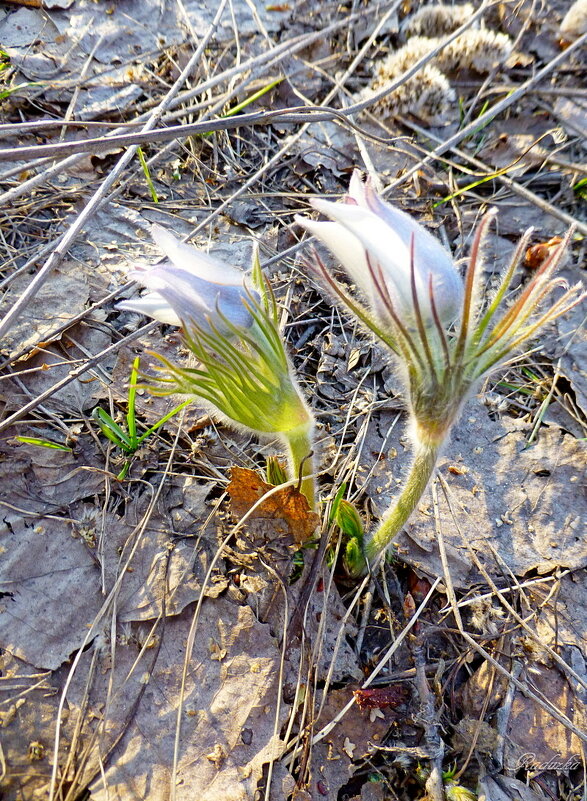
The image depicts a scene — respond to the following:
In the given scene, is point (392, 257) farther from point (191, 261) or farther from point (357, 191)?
point (191, 261)

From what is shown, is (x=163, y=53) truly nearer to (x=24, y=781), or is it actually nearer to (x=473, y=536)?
(x=473, y=536)

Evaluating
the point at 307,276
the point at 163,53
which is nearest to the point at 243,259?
the point at 307,276

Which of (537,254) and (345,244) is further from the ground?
(345,244)

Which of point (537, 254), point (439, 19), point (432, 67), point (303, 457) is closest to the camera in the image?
point (303, 457)

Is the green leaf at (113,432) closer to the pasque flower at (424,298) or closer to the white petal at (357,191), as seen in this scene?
the pasque flower at (424,298)

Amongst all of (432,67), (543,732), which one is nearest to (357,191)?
(543,732)

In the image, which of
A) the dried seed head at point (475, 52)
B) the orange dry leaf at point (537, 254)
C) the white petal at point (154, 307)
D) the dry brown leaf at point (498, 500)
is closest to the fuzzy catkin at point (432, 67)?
the dried seed head at point (475, 52)

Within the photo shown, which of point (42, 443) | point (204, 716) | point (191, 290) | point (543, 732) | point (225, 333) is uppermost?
point (191, 290)
